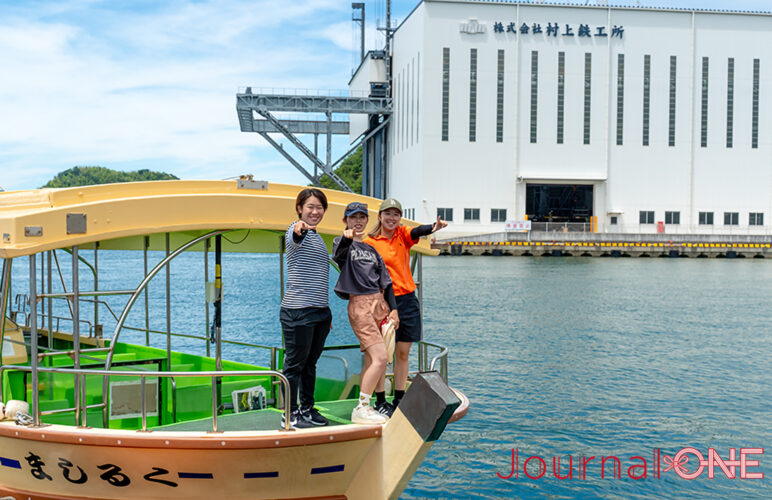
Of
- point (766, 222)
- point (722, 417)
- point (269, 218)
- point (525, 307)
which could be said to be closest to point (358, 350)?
point (269, 218)

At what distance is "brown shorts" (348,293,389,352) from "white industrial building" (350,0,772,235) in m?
54.9

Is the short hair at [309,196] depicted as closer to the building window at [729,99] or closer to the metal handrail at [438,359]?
the metal handrail at [438,359]

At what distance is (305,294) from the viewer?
594cm

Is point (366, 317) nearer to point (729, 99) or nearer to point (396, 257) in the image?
point (396, 257)

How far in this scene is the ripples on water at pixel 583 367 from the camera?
34.2ft

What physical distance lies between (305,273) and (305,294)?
151mm

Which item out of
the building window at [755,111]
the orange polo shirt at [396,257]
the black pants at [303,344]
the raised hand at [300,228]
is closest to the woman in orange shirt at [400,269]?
the orange polo shirt at [396,257]

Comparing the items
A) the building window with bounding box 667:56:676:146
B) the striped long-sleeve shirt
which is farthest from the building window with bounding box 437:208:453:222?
the striped long-sleeve shirt

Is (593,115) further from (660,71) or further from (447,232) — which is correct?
(447,232)

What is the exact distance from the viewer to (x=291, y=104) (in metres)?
63.2

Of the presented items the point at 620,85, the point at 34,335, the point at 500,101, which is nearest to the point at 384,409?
the point at 34,335

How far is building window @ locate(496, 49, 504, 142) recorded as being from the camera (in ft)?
201

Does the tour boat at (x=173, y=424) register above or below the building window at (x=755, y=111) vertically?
below

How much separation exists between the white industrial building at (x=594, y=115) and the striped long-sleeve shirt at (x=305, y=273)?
5511 centimetres
